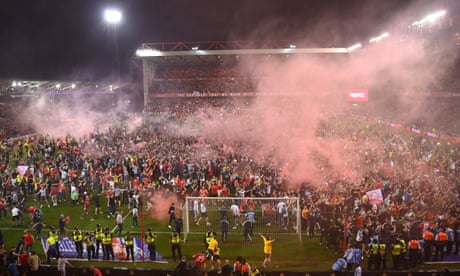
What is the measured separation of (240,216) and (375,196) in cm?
374

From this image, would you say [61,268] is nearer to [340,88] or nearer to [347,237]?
[347,237]

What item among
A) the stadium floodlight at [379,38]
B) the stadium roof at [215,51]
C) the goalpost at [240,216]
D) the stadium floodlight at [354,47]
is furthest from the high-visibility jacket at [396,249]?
the stadium roof at [215,51]

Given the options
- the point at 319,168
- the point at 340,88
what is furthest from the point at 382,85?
the point at 319,168

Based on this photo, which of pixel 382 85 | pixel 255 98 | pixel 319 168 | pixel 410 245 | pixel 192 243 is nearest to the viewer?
pixel 410 245

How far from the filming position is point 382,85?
19.7m

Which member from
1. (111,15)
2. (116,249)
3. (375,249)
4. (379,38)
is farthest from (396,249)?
(111,15)

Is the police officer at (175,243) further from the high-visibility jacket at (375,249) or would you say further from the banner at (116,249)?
the high-visibility jacket at (375,249)

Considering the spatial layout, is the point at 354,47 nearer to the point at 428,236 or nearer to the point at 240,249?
the point at 428,236

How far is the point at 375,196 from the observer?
9.68 m

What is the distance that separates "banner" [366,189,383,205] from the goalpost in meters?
2.05

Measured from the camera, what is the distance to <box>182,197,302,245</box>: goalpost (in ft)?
31.2

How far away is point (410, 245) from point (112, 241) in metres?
6.88

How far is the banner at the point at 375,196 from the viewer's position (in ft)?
31.7

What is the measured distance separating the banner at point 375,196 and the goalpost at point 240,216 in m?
2.05
